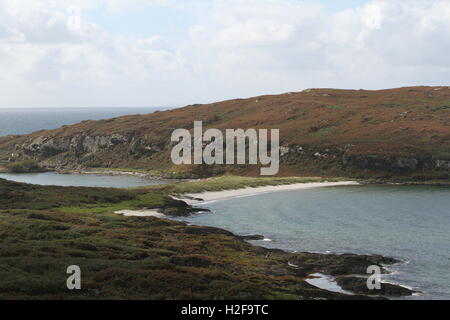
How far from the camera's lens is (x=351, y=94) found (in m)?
173

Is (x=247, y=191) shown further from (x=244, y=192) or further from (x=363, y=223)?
(x=363, y=223)

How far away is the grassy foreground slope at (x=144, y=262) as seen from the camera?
31453 mm

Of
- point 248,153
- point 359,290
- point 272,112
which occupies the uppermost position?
point 272,112

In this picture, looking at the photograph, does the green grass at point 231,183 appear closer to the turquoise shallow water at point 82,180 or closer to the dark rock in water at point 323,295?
the turquoise shallow water at point 82,180

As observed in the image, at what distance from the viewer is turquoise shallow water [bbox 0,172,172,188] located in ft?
372

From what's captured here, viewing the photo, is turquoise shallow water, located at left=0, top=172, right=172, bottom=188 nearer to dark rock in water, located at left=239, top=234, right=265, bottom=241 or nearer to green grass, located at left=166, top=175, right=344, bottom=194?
green grass, located at left=166, top=175, right=344, bottom=194

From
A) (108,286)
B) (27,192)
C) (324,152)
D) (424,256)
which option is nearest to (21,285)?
(108,286)

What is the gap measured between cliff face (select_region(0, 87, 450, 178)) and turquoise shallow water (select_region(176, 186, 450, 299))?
1669cm

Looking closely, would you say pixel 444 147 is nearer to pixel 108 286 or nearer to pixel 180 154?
pixel 180 154

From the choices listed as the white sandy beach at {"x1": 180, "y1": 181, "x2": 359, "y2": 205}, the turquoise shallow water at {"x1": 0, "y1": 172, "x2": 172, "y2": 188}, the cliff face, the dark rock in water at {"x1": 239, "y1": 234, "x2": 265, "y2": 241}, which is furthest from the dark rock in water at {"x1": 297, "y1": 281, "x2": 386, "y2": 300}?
the turquoise shallow water at {"x1": 0, "y1": 172, "x2": 172, "y2": 188}

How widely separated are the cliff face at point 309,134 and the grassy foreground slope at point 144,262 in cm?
6414

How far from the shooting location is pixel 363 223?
211 ft

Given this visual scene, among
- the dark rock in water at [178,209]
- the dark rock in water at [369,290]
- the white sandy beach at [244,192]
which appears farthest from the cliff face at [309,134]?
the dark rock in water at [369,290]
